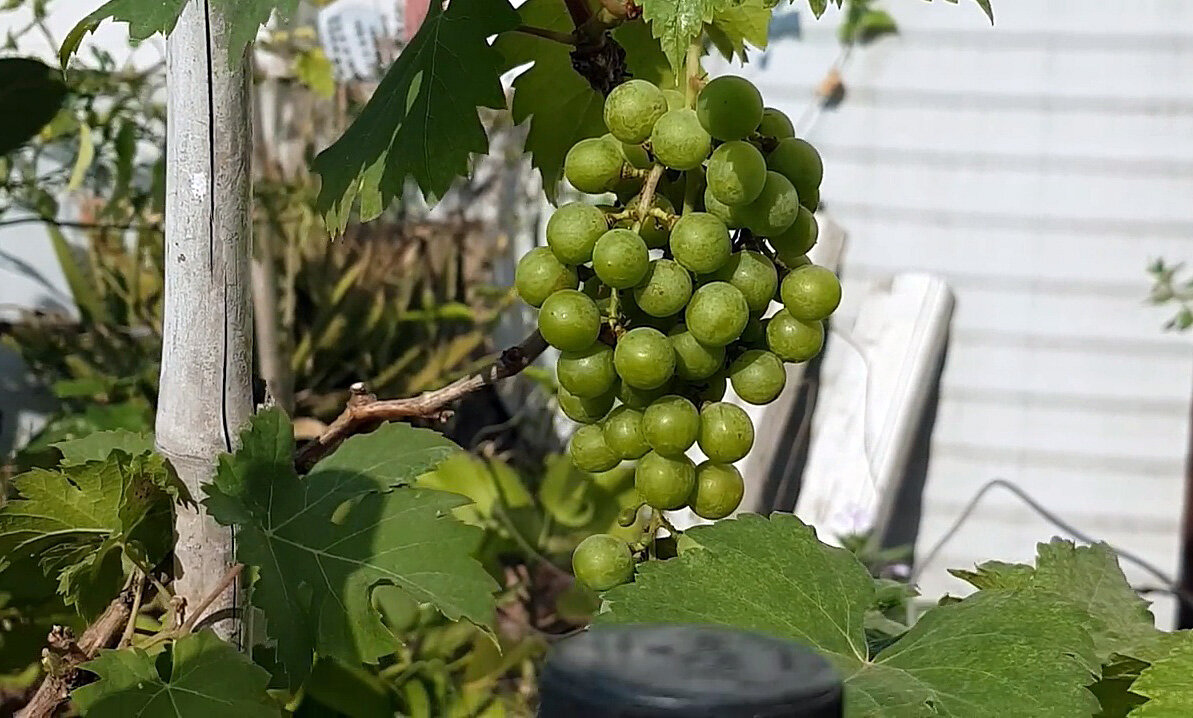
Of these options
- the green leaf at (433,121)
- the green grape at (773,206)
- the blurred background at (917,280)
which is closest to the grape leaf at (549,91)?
the green leaf at (433,121)

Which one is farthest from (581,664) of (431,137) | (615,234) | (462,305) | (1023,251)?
(1023,251)

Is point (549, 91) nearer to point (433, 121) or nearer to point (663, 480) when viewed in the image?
point (433, 121)

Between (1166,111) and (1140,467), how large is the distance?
627 mm

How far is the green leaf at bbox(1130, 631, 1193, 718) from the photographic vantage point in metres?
0.40

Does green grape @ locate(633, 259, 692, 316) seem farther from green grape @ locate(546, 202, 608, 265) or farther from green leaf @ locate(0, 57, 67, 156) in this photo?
green leaf @ locate(0, 57, 67, 156)

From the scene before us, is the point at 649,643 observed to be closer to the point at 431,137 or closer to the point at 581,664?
the point at 581,664

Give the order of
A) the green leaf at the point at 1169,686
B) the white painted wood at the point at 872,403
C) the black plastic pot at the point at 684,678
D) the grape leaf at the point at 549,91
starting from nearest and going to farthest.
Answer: the black plastic pot at the point at 684,678, the green leaf at the point at 1169,686, the grape leaf at the point at 549,91, the white painted wood at the point at 872,403

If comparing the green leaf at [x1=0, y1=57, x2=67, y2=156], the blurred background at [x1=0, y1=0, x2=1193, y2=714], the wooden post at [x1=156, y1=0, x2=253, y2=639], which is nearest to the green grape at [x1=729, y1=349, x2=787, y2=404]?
the wooden post at [x1=156, y1=0, x2=253, y2=639]

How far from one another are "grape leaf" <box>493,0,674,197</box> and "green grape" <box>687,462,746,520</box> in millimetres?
183

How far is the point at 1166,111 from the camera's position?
1.87 meters

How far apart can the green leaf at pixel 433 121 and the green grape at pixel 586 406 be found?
12 cm

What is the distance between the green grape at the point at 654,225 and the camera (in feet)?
1.60

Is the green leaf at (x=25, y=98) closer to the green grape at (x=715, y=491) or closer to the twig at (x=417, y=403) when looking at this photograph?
the twig at (x=417, y=403)

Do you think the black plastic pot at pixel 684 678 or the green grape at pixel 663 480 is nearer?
the black plastic pot at pixel 684 678
